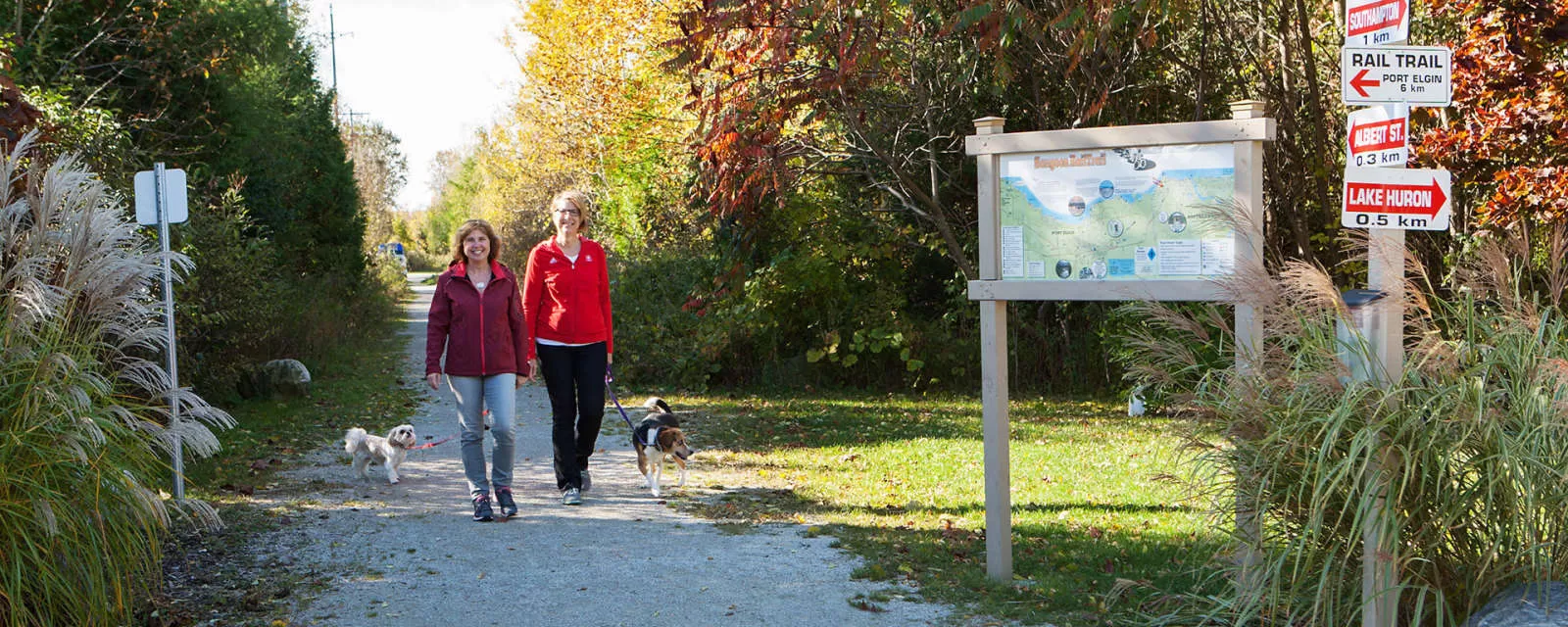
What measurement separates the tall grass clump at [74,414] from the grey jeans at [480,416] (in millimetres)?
1783

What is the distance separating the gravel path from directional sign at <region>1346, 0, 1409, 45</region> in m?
2.85

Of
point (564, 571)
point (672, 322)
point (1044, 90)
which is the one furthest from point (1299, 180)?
point (564, 571)

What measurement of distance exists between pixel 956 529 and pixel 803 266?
858 centimetres

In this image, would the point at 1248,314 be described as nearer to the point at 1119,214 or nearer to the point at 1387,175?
the point at 1119,214

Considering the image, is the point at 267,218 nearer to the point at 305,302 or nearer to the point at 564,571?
the point at 305,302

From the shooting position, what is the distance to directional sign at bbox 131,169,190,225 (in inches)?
320

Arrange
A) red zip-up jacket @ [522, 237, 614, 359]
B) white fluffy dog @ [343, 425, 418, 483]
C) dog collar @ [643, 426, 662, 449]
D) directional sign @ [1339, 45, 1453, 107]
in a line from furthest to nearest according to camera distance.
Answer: white fluffy dog @ [343, 425, 418, 483], dog collar @ [643, 426, 662, 449], red zip-up jacket @ [522, 237, 614, 359], directional sign @ [1339, 45, 1453, 107]

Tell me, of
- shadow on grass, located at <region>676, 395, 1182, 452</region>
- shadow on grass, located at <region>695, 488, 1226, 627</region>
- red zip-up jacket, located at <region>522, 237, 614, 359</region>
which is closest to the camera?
shadow on grass, located at <region>695, 488, 1226, 627</region>

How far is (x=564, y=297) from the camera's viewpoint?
7.92 m

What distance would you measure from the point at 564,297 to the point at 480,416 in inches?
35.7

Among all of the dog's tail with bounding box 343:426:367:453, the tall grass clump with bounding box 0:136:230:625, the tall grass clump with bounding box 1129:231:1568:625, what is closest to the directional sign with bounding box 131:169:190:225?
the dog's tail with bounding box 343:426:367:453

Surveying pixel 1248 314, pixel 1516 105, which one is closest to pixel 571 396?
pixel 1248 314

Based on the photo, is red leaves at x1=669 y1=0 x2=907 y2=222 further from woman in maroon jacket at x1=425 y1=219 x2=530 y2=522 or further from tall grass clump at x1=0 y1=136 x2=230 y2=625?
tall grass clump at x1=0 y1=136 x2=230 y2=625

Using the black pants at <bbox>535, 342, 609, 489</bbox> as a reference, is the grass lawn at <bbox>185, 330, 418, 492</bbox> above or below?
below
